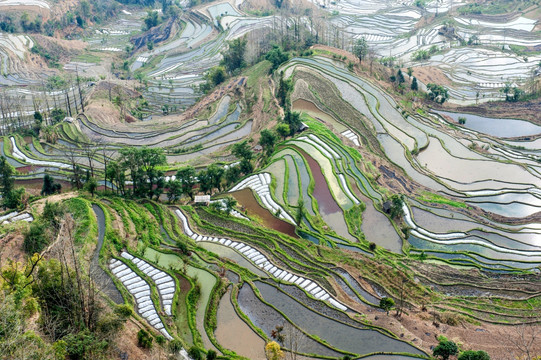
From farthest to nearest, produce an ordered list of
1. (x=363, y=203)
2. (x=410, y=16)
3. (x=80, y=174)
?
(x=410, y=16) < (x=80, y=174) < (x=363, y=203)

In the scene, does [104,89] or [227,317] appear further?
[104,89]

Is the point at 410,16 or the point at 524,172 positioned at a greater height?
the point at 410,16

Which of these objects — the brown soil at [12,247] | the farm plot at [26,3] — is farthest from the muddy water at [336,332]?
the farm plot at [26,3]

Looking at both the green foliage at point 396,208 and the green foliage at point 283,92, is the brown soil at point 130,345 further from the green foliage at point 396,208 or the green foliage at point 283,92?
the green foliage at point 283,92

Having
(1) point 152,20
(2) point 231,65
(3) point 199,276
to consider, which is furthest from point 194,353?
(1) point 152,20

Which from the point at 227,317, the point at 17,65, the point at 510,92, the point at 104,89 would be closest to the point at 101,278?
A: the point at 227,317

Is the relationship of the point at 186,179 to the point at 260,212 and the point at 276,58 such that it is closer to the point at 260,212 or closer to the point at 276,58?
the point at 260,212

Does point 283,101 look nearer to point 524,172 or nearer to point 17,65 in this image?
point 524,172
